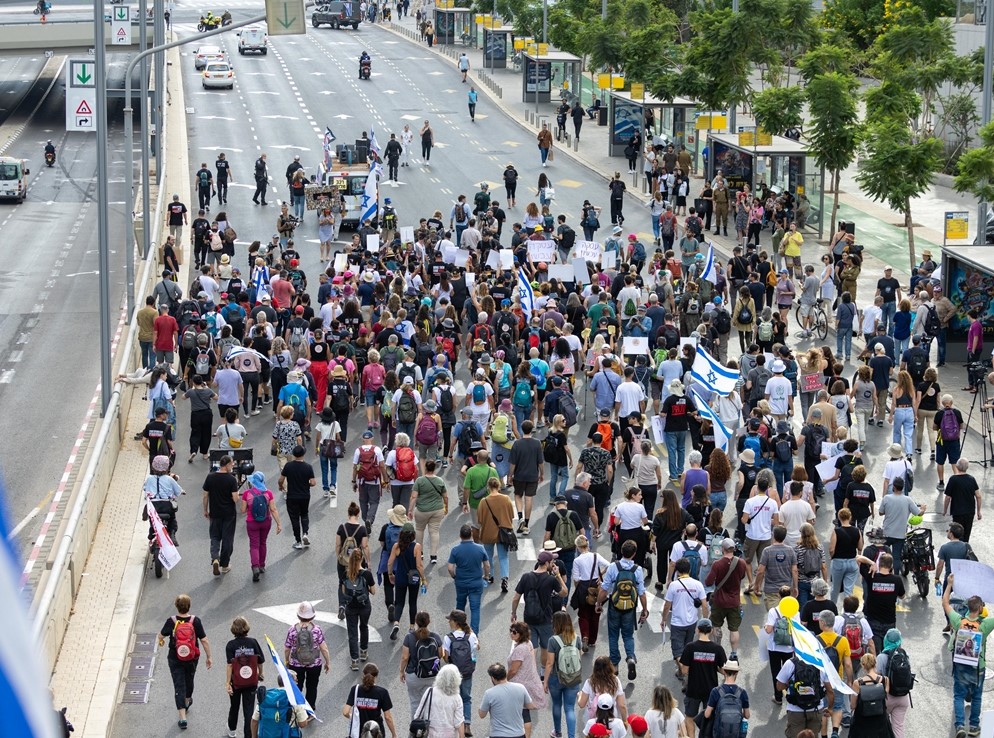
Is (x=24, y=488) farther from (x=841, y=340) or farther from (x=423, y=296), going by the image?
(x=841, y=340)

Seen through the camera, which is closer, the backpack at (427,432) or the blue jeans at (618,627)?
the blue jeans at (618,627)

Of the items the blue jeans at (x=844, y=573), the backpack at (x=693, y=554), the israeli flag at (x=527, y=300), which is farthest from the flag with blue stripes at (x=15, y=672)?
the israeli flag at (x=527, y=300)

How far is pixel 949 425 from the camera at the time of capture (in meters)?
20.3

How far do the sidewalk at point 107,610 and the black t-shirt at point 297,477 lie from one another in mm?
2030

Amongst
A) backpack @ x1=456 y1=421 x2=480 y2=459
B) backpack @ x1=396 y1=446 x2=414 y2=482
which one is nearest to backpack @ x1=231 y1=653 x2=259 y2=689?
backpack @ x1=396 y1=446 x2=414 y2=482

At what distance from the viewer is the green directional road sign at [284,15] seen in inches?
1074

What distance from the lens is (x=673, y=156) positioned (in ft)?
147

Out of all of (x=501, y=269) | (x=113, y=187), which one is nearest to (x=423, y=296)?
(x=501, y=269)

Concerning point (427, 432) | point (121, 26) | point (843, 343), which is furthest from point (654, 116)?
point (427, 432)

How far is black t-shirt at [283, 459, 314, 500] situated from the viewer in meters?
17.8

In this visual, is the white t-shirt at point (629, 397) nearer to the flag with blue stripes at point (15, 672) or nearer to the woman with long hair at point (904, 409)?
the woman with long hair at point (904, 409)

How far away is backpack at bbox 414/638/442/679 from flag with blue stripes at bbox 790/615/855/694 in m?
3.11

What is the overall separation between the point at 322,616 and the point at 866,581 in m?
5.92

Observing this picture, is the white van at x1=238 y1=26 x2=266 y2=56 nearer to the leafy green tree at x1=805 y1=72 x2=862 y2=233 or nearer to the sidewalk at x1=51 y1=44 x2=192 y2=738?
the leafy green tree at x1=805 y1=72 x2=862 y2=233
